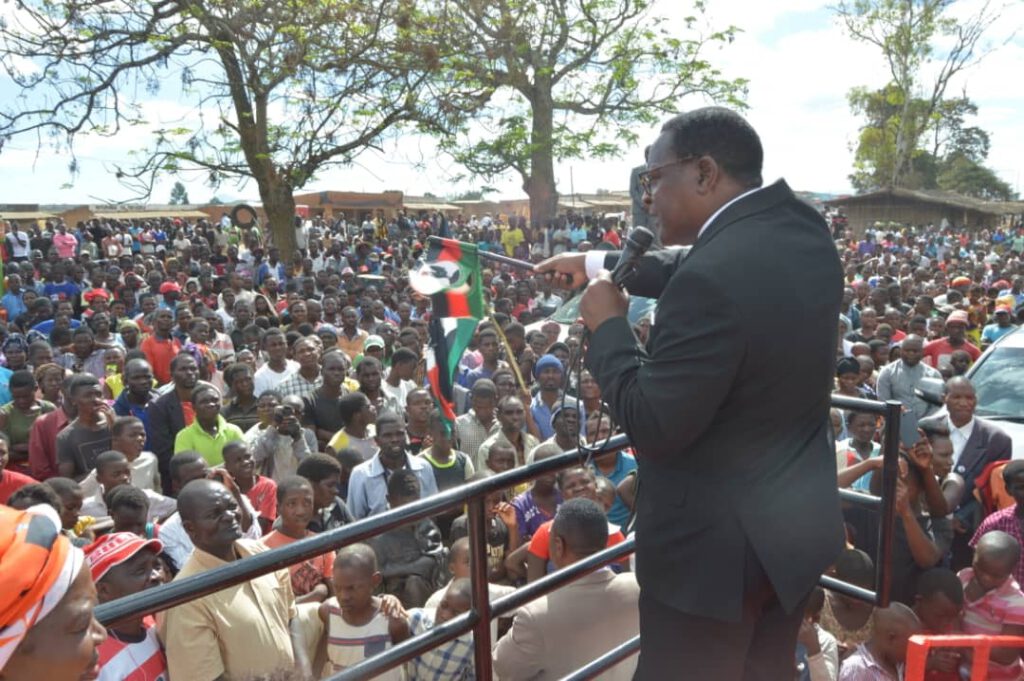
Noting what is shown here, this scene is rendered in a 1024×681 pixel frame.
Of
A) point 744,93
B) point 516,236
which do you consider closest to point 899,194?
point 744,93

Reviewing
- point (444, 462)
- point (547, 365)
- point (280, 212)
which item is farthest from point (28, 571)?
point (280, 212)

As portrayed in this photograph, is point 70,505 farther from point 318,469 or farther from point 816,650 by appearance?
point 816,650

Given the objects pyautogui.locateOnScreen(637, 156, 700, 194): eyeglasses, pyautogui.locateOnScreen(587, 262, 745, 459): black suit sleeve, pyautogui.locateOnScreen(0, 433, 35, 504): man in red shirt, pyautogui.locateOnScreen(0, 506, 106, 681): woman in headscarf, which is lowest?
pyautogui.locateOnScreen(0, 433, 35, 504): man in red shirt

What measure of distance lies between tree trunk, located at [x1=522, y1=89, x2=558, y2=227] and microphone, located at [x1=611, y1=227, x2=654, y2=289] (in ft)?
67.3

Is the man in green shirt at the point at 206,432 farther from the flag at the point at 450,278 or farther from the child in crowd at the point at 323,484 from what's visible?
the flag at the point at 450,278

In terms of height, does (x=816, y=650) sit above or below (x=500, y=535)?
below

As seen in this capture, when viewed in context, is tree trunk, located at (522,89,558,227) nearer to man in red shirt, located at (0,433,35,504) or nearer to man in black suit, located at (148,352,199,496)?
man in black suit, located at (148,352,199,496)

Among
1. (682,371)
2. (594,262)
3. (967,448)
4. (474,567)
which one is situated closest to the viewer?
(682,371)

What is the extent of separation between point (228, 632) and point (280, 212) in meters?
13.5

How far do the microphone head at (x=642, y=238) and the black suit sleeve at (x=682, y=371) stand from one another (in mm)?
233

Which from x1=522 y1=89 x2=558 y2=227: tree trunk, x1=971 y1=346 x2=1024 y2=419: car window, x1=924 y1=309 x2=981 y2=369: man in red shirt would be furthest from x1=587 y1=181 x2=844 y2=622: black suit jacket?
x1=522 y1=89 x2=558 y2=227: tree trunk

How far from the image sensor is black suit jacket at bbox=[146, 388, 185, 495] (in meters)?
6.55

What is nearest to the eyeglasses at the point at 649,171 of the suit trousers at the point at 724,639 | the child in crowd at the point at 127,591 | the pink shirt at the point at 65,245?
the suit trousers at the point at 724,639

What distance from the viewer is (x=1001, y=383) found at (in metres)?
7.04
